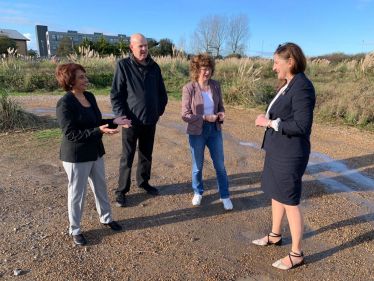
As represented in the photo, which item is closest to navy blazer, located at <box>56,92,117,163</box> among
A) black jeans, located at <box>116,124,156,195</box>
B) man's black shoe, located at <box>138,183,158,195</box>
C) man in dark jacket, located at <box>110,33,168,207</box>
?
man in dark jacket, located at <box>110,33,168,207</box>

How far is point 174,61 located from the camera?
1766 centimetres

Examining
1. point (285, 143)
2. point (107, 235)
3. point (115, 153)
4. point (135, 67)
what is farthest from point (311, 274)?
point (115, 153)

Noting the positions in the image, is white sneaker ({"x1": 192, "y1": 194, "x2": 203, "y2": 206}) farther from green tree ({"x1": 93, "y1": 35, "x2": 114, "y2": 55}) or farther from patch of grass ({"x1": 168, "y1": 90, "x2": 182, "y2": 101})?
green tree ({"x1": 93, "y1": 35, "x2": 114, "y2": 55})

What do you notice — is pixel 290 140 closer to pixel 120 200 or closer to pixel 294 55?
pixel 294 55

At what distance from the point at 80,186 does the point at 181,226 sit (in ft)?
3.93

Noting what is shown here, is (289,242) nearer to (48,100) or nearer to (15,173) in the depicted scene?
(15,173)

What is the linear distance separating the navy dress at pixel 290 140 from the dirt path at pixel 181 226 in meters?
0.75

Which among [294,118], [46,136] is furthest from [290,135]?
[46,136]

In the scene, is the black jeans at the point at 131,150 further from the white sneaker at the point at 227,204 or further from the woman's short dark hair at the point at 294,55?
the woman's short dark hair at the point at 294,55

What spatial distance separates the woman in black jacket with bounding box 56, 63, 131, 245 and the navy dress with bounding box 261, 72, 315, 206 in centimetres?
147

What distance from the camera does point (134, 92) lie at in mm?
3273

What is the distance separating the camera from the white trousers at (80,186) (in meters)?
2.60

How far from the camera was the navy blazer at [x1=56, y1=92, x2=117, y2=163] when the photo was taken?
2465 mm

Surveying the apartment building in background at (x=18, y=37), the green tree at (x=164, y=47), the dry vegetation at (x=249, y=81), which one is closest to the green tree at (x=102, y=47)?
the green tree at (x=164, y=47)
